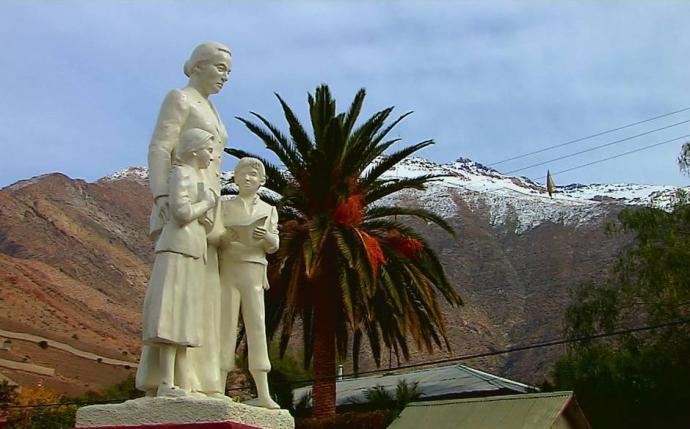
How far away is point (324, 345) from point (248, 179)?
47.4 feet

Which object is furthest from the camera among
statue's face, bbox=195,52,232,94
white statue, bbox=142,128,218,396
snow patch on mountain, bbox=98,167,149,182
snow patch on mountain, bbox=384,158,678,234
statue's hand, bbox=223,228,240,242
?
snow patch on mountain, bbox=98,167,149,182

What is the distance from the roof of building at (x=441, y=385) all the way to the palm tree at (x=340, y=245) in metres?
6.10

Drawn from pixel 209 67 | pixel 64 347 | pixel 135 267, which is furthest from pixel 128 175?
pixel 209 67

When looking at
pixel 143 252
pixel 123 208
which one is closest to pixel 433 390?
pixel 143 252

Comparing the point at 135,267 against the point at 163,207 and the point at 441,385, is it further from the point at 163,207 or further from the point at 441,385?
the point at 163,207

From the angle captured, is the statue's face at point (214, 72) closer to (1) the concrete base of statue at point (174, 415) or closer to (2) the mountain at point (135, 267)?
(1) the concrete base of statue at point (174, 415)

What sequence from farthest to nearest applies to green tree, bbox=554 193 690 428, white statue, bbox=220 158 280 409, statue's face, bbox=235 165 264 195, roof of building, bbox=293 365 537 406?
roof of building, bbox=293 365 537 406 → green tree, bbox=554 193 690 428 → statue's face, bbox=235 165 264 195 → white statue, bbox=220 158 280 409

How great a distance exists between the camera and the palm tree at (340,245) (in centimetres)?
2189

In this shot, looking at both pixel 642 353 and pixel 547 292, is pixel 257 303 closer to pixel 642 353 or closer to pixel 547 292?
pixel 642 353

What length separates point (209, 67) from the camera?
27.8ft

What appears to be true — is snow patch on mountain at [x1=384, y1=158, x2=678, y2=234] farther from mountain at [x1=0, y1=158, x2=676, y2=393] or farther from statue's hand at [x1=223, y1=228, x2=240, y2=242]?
statue's hand at [x1=223, y1=228, x2=240, y2=242]

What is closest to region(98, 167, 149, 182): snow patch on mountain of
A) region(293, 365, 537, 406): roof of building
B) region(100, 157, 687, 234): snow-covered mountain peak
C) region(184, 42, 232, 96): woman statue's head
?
region(100, 157, 687, 234): snow-covered mountain peak

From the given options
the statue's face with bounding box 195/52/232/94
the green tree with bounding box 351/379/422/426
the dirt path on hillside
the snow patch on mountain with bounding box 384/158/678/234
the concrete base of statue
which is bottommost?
the concrete base of statue

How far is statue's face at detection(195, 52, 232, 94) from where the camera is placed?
334 inches
